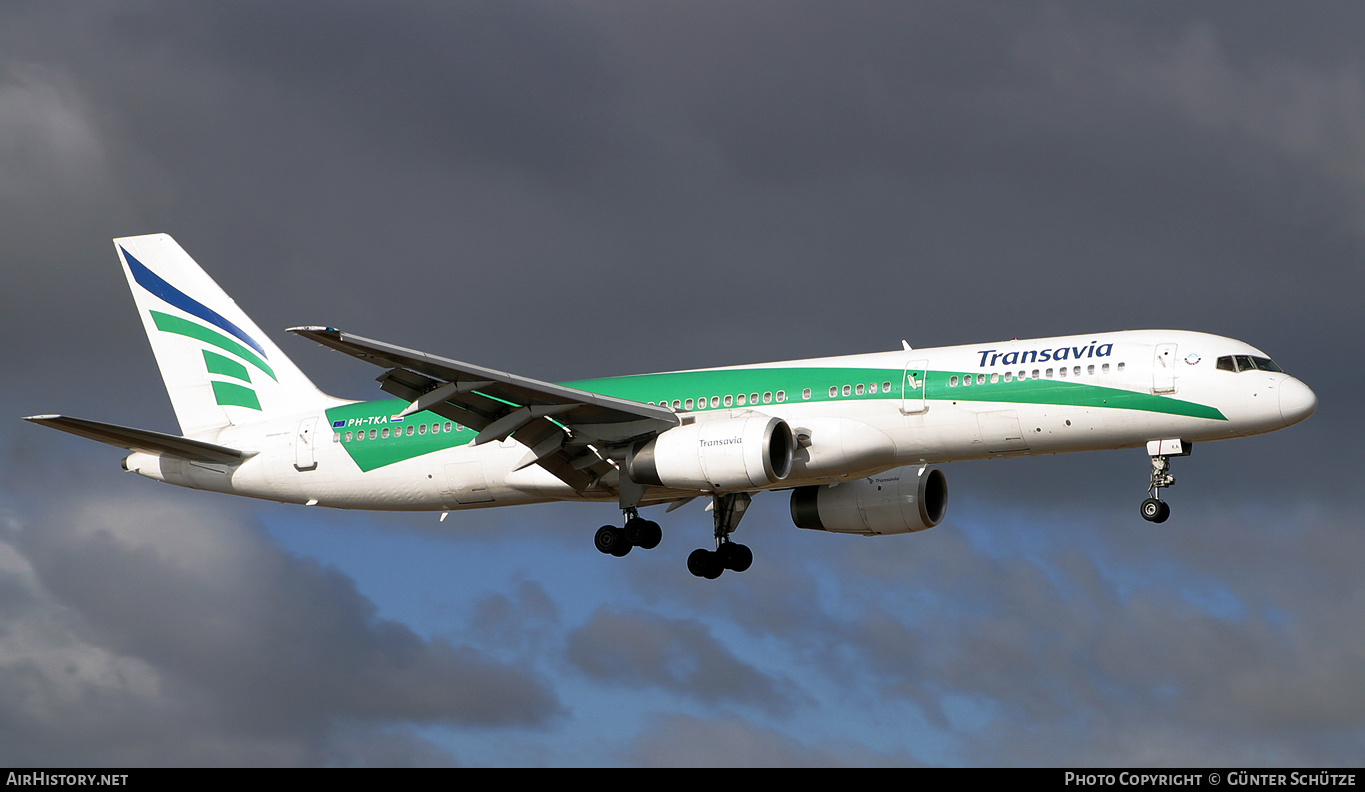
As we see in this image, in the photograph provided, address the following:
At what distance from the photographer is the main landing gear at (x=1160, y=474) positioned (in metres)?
38.5

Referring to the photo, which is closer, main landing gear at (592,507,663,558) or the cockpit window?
the cockpit window

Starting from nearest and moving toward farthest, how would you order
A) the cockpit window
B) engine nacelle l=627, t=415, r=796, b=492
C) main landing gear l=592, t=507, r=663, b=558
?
the cockpit window → engine nacelle l=627, t=415, r=796, b=492 → main landing gear l=592, t=507, r=663, b=558

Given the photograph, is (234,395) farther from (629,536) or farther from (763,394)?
(763,394)

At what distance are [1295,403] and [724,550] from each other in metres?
16.3

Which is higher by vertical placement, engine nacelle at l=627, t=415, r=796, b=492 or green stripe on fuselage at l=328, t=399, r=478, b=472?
green stripe on fuselage at l=328, t=399, r=478, b=472

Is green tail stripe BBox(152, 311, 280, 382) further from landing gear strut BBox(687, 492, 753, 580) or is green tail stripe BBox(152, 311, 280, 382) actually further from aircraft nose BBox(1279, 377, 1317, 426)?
aircraft nose BBox(1279, 377, 1317, 426)

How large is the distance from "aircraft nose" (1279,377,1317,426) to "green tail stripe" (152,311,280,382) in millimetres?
28789

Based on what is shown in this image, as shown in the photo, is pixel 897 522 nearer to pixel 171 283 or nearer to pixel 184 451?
pixel 184 451

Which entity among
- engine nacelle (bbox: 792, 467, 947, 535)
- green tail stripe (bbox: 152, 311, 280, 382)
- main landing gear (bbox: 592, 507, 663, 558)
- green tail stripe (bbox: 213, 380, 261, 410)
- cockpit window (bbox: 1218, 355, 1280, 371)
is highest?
green tail stripe (bbox: 152, 311, 280, 382)

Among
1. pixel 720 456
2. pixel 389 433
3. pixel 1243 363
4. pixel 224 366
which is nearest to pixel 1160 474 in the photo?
pixel 1243 363

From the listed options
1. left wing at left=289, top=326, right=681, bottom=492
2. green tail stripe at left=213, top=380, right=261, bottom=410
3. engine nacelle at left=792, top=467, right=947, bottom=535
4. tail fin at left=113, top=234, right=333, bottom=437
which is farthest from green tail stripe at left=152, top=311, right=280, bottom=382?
engine nacelle at left=792, top=467, right=947, bottom=535

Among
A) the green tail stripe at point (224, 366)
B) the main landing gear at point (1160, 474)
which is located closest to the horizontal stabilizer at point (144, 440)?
the green tail stripe at point (224, 366)

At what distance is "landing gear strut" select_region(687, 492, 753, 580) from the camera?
152ft

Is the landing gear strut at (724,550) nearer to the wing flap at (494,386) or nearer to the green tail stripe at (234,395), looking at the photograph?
the wing flap at (494,386)
